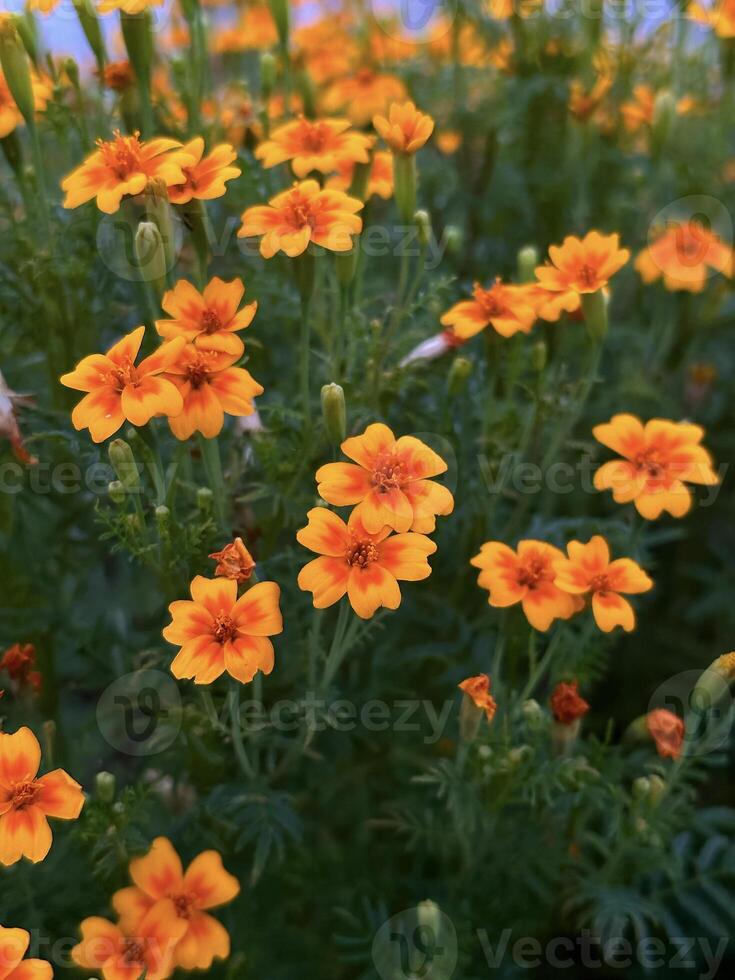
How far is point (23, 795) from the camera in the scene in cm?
112

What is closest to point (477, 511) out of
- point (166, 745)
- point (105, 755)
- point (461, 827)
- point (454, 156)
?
point (461, 827)

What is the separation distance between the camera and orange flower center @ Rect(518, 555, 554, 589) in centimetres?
130

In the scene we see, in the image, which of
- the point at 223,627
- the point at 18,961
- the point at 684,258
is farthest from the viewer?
the point at 684,258

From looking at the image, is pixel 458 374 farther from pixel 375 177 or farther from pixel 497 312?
pixel 375 177

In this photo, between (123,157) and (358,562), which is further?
(123,157)

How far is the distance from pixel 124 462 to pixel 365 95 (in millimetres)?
1361

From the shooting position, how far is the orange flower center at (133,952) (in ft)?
3.83

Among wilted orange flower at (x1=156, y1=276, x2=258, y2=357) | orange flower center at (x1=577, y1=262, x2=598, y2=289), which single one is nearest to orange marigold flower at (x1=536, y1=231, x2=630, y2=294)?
orange flower center at (x1=577, y1=262, x2=598, y2=289)

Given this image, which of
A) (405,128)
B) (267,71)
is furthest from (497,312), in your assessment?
(267,71)

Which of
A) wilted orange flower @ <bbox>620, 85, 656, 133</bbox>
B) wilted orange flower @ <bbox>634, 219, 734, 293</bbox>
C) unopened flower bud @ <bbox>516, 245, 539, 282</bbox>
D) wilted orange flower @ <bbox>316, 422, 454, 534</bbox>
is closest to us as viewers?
wilted orange flower @ <bbox>316, 422, 454, 534</bbox>

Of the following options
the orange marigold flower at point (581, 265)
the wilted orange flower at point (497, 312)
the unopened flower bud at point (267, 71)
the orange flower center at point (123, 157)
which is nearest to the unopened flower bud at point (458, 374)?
the wilted orange flower at point (497, 312)

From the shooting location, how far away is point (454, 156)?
2.36 meters

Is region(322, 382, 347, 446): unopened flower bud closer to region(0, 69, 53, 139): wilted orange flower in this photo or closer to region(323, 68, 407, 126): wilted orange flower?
region(0, 69, 53, 139): wilted orange flower

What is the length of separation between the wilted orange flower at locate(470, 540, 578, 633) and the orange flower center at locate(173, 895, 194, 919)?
1.70 feet
